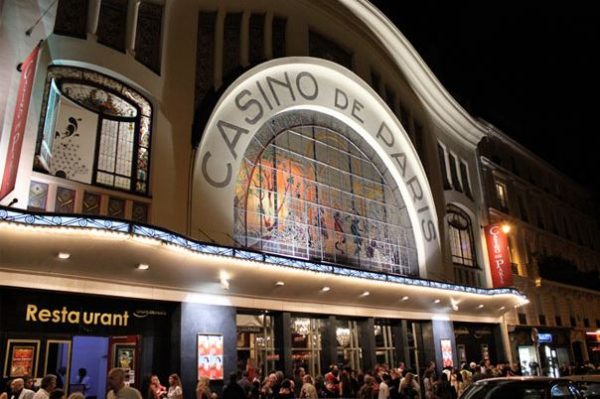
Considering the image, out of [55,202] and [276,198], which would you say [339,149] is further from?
[55,202]

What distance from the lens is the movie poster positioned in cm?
1103

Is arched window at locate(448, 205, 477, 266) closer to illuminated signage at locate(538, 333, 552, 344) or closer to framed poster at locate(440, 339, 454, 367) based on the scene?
framed poster at locate(440, 339, 454, 367)

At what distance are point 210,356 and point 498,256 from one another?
1951 centimetres

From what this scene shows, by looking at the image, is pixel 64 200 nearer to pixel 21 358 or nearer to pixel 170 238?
pixel 170 238

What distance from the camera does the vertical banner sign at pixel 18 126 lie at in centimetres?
1029

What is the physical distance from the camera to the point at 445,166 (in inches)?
1099

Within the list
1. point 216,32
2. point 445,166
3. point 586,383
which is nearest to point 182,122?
point 216,32

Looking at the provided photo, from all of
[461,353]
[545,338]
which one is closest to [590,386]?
[461,353]

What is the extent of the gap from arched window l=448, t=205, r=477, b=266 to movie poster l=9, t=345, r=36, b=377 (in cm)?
2049

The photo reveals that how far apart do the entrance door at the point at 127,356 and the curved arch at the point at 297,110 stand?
3.30 meters

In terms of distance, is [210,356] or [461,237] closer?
[210,356]

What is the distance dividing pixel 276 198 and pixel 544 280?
75.4 feet

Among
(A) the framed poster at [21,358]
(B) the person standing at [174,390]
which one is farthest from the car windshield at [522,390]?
(A) the framed poster at [21,358]

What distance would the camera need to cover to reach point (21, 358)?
11.2m
